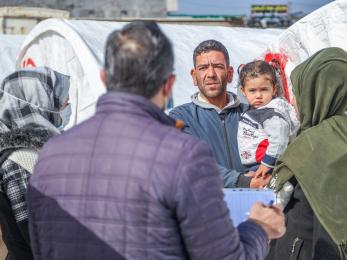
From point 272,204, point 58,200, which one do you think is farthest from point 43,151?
point 272,204

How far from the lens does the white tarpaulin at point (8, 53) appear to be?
6.52 metres

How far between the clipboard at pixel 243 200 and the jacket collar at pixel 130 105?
561mm

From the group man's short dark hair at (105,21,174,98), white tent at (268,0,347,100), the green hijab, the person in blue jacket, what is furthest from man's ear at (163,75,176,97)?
white tent at (268,0,347,100)

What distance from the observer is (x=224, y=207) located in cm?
182

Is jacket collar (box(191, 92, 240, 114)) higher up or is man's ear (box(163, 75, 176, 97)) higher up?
man's ear (box(163, 75, 176, 97))

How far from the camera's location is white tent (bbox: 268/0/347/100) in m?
4.36

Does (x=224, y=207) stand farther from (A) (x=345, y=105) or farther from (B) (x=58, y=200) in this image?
(A) (x=345, y=105)

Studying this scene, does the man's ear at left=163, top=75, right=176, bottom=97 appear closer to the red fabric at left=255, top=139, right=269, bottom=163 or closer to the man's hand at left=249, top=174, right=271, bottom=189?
the man's hand at left=249, top=174, right=271, bottom=189

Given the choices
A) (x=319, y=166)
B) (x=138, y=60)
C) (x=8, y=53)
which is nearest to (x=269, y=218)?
(x=138, y=60)

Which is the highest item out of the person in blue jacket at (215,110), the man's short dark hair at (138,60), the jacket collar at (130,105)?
the man's short dark hair at (138,60)

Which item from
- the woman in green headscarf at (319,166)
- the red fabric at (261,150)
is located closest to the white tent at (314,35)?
the red fabric at (261,150)

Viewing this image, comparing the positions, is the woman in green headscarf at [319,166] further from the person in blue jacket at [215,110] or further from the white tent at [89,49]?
the white tent at [89,49]

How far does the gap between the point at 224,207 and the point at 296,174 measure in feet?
3.93

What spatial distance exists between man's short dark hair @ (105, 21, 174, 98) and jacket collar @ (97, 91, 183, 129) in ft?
0.05
